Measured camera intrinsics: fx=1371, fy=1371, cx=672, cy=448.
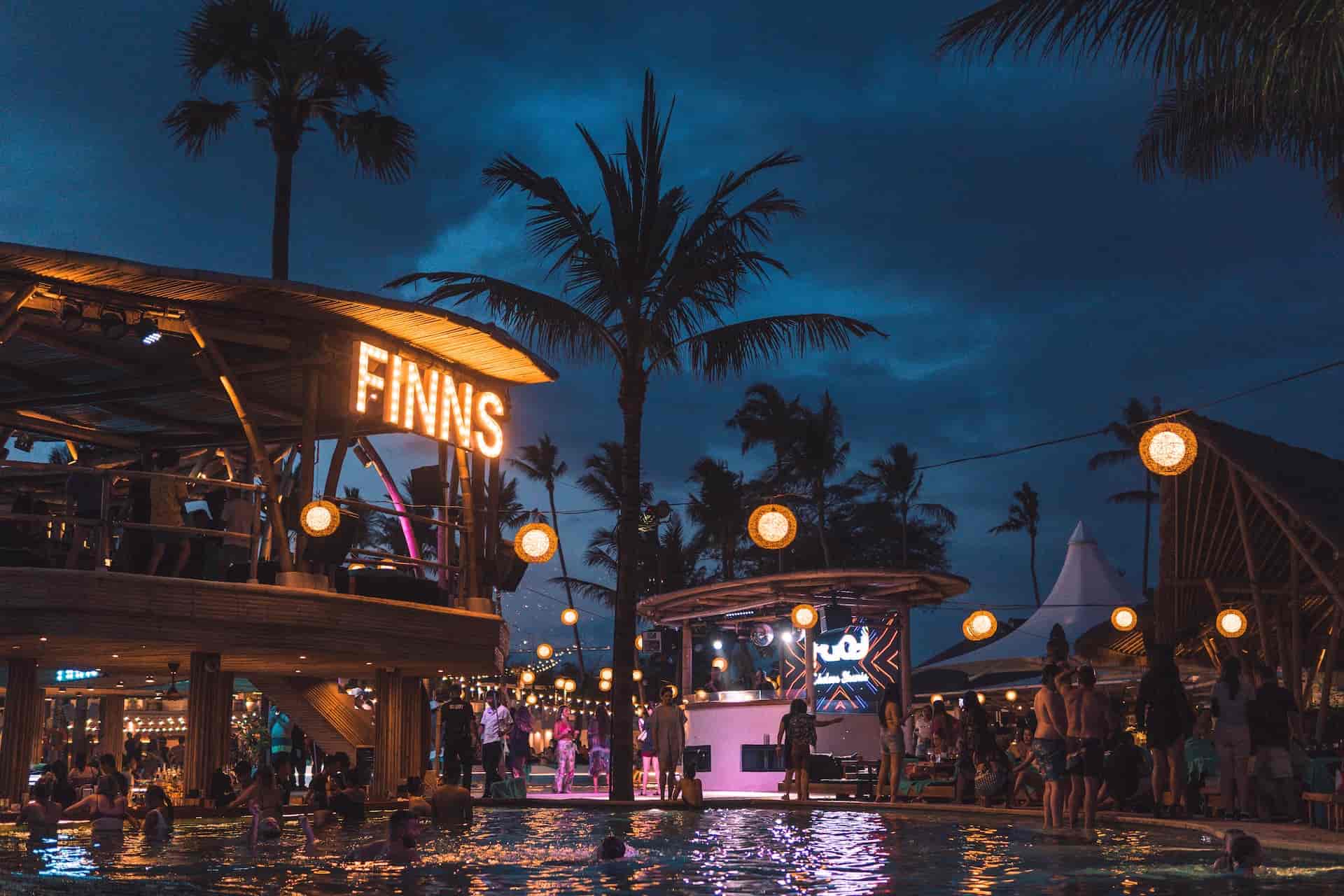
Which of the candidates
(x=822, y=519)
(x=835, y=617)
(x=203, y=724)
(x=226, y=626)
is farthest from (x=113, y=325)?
(x=822, y=519)

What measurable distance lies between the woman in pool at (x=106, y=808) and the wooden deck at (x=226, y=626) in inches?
69.9

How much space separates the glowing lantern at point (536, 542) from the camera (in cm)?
2012

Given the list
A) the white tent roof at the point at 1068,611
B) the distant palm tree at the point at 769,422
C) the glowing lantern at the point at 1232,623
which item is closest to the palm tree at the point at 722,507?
the distant palm tree at the point at 769,422

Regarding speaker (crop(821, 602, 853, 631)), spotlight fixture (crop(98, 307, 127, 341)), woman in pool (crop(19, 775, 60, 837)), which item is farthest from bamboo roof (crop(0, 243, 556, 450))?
speaker (crop(821, 602, 853, 631))

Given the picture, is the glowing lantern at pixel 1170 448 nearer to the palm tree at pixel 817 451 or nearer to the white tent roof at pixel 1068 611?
the white tent roof at pixel 1068 611

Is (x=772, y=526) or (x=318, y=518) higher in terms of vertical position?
(x=772, y=526)

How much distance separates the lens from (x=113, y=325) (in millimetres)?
16969

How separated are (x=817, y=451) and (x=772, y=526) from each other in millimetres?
41271

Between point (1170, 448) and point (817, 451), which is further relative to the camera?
point (817, 451)

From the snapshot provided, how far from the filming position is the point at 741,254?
21.4m

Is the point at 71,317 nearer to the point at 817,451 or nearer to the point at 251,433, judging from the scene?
the point at 251,433

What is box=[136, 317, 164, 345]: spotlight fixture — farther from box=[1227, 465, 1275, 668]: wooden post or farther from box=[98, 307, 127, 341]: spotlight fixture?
box=[1227, 465, 1275, 668]: wooden post

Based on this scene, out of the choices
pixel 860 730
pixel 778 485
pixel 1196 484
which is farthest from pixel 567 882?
pixel 778 485

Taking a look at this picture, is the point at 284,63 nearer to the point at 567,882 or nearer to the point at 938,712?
A: the point at 938,712
